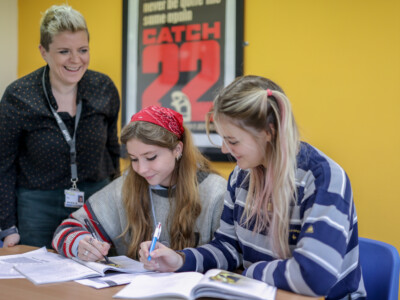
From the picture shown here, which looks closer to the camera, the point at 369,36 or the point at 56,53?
the point at 56,53

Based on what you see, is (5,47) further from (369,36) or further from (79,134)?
(369,36)

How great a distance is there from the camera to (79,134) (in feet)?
6.09

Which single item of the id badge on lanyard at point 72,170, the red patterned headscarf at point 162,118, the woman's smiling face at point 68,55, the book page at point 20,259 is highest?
the woman's smiling face at point 68,55

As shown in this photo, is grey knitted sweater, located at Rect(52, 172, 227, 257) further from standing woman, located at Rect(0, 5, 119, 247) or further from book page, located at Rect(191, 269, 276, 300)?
book page, located at Rect(191, 269, 276, 300)

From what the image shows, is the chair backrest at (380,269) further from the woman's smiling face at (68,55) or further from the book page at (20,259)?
the woman's smiling face at (68,55)

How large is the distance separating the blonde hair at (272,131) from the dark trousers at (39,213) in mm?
988

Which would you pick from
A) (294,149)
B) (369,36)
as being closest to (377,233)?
(369,36)

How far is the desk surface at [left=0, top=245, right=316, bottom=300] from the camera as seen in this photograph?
1.05 metres

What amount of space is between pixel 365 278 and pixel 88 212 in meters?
0.99

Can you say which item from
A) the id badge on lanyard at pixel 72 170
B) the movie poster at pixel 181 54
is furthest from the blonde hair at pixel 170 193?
the movie poster at pixel 181 54

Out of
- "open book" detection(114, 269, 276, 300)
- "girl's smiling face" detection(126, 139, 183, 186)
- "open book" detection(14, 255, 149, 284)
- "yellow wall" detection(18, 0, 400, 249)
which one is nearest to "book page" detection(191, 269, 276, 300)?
"open book" detection(114, 269, 276, 300)

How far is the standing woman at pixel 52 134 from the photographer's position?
1.74 metres

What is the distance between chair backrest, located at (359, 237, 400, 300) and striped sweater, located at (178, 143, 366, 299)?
0.15m

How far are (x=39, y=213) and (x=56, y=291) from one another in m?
0.82
